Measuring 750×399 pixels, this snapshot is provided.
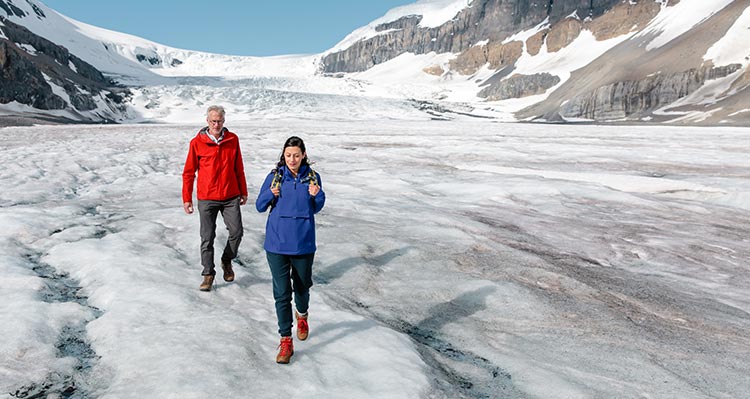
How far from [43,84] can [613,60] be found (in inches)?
3568

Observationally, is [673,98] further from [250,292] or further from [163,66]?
[163,66]

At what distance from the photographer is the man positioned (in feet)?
19.5

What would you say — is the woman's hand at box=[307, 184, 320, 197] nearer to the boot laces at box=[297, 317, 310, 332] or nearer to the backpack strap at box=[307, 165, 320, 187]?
the backpack strap at box=[307, 165, 320, 187]

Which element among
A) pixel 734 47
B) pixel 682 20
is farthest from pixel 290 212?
pixel 682 20

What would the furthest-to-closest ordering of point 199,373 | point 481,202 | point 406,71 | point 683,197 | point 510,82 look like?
1. point 406,71
2. point 510,82
3. point 683,197
4. point 481,202
5. point 199,373

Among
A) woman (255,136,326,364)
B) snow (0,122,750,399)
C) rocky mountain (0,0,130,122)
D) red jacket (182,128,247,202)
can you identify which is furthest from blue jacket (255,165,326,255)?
rocky mountain (0,0,130,122)

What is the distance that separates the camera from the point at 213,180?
5926 millimetres

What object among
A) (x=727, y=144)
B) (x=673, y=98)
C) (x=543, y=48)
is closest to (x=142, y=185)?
(x=727, y=144)

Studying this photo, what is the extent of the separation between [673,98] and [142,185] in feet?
256

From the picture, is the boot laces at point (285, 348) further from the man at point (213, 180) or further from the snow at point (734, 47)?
the snow at point (734, 47)

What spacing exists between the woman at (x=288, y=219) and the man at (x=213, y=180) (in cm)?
164

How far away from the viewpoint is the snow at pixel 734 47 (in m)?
69.4

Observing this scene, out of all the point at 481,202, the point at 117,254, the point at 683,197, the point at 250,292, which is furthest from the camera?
the point at 683,197

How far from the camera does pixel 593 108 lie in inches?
3216
